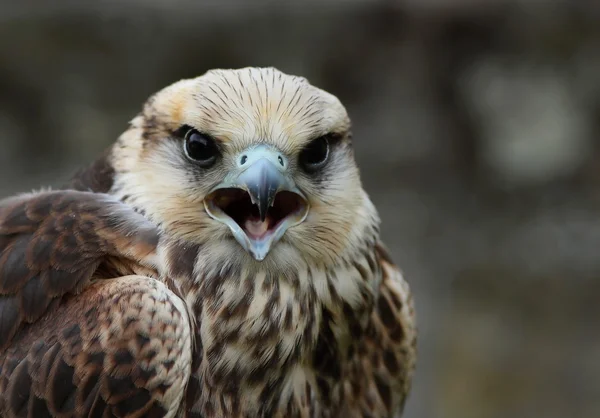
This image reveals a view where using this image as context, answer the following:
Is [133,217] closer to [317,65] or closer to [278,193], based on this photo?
[278,193]

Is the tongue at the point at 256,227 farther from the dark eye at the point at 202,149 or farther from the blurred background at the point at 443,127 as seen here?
the blurred background at the point at 443,127

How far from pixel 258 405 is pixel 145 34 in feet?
9.26

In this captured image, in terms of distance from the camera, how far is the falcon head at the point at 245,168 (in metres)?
2.06

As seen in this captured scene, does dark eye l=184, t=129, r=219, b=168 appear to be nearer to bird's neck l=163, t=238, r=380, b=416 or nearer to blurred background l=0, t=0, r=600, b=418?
bird's neck l=163, t=238, r=380, b=416

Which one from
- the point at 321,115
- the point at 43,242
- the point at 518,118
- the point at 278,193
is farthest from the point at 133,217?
the point at 518,118

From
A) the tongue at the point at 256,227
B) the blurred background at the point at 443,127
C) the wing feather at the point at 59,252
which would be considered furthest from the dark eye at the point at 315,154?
the blurred background at the point at 443,127

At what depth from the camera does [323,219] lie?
2.15 m

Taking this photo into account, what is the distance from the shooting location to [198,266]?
2.09m

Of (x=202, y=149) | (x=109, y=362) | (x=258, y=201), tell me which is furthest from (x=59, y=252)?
(x=258, y=201)

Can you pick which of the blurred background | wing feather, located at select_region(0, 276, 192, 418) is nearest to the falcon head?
wing feather, located at select_region(0, 276, 192, 418)

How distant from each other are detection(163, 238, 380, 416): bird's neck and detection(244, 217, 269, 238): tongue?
113 mm

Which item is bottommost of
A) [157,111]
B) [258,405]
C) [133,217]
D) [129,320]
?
[258,405]

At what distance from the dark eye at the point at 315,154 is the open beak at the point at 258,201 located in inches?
3.4

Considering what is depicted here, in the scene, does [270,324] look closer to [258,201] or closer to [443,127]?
[258,201]
